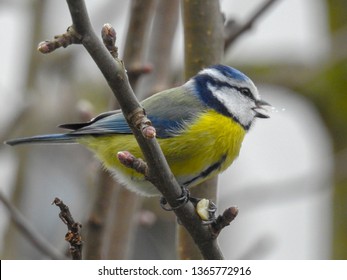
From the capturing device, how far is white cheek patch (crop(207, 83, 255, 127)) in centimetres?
287

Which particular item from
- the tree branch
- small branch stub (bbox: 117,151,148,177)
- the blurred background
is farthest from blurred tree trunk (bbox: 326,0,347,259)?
small branch stub (bbox: 117,151,148,177)

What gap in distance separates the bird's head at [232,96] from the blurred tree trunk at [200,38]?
151mm

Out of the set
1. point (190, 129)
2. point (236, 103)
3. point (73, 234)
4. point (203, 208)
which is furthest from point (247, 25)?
point (73, 234)

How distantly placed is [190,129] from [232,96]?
353mm

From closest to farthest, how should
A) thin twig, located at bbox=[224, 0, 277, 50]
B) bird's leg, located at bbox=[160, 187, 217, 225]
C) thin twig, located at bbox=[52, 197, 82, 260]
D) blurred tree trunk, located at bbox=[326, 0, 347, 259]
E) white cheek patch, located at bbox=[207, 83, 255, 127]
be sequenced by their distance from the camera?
thin twig, located at bbox=[52, 197, 82, 260] < bird's leg, located at bbox=[160, 187, 217, 225] < thin twig, located at bbox=[224, 0, 277, 50] < white cheek patch, located at bbox=[207, 83, 255, 127] < blurred tree trunk, located at bbox=[326, 0, 347, 259]

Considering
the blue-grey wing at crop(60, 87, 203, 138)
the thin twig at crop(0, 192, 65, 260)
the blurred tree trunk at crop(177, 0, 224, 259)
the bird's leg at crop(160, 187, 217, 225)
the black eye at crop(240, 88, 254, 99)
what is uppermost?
the blurred tree trunk at crop(177, 0, 224, 259)

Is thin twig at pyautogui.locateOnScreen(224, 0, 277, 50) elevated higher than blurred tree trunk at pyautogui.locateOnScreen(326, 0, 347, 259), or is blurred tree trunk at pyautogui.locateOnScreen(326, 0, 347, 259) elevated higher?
thin twig at pyautogui.locateOnScreen(224, 0, 277, 50)

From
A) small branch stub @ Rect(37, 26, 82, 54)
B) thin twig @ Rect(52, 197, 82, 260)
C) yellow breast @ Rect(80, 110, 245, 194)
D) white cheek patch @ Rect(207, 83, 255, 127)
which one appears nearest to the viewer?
small branch stub @ Rect(37, 26, 82, 54)

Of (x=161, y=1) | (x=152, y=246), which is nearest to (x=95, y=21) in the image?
(x=161, y=1)

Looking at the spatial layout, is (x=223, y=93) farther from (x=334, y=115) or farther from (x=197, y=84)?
(x=334, y=115)

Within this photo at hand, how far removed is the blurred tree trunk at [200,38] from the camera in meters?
2.57

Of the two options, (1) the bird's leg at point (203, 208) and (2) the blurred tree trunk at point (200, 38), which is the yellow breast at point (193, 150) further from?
(1) the bird's leg at point (203, 208)

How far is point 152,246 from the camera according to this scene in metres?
5.25

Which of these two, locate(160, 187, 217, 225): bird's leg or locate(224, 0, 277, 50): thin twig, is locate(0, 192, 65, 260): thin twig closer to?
locate(160, 187, 217, 225): bird's leg
